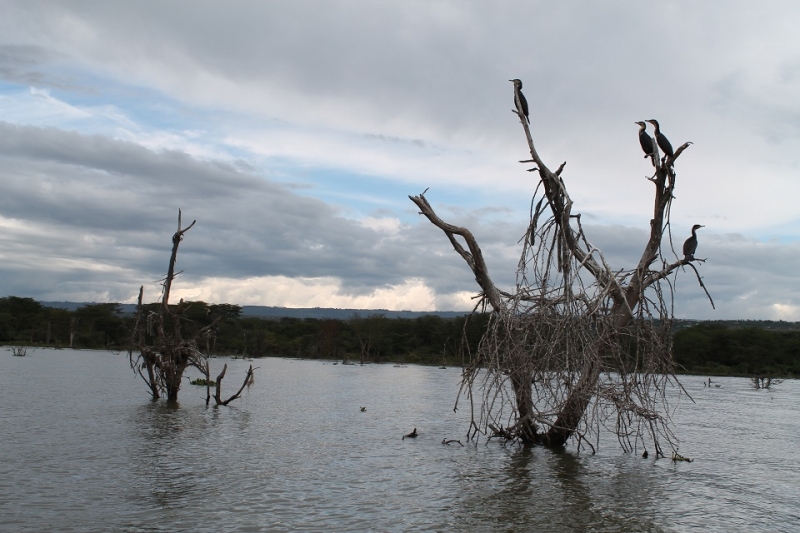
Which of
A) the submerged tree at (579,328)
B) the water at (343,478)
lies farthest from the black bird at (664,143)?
the water at (343,478)

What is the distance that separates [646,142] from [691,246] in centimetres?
194

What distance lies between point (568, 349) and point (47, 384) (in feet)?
81.3

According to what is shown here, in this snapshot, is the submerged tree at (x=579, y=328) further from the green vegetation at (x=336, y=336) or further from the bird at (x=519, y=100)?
the green vegetation at (x=336, y=336)

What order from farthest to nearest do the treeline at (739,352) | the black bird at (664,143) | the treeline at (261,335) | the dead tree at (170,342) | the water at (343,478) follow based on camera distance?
the treeline at (261,335)
the treeline at (739,352)
the dead tree at (170,342)
the black bird at (664,143)
the water at (343,478)

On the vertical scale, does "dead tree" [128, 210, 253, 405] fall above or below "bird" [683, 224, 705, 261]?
below

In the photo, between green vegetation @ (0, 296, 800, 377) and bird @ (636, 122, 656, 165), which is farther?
green vegetation @ (0, 296, 800, 377)

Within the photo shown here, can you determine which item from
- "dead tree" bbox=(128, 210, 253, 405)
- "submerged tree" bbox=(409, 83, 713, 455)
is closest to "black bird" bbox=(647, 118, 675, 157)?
"submerged tree" bbox=(409, 83, 713, 455)

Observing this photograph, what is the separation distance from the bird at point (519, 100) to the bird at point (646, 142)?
1975 millimetres

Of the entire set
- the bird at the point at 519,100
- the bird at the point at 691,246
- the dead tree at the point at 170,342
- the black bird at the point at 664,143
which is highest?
the bird at the point at 519,100

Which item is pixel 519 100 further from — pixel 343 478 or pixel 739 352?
pixel 739 352

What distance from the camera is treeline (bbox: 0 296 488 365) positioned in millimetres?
83125

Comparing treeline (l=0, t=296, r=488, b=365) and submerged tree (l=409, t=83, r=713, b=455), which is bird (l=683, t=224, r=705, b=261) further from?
treeline (l=0, t=296, r=488, b=365)

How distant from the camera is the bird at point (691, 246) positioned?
467 inches

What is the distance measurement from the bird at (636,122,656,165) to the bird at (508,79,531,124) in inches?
77.8
